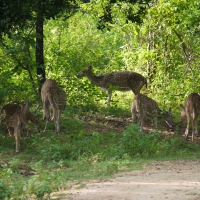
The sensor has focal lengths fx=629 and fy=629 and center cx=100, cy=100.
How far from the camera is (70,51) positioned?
68.5 feet

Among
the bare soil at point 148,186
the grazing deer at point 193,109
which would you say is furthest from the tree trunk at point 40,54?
the bare soil at point 148,186

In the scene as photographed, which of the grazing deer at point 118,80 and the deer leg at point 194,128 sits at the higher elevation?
the grazing deer at point 118,80

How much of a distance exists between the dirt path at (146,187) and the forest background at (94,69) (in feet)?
1.43

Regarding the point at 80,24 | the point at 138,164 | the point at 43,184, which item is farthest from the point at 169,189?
the point at 80,24

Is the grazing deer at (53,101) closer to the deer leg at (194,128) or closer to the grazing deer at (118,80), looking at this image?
the deer leg at (194,128)

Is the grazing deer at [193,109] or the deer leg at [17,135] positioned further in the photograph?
the grazing deer at [193,109]

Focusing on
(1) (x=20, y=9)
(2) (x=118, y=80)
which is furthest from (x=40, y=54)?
(1) (x=20, y=9)

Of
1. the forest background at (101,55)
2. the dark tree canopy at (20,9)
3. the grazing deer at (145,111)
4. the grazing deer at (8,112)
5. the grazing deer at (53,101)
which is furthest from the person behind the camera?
the forest background at (101,55)

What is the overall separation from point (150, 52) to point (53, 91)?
4.64 m

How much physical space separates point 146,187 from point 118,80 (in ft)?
40.3

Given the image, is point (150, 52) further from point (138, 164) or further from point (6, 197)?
point (6, 197)

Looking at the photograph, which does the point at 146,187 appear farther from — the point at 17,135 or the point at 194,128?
the point at 194,128

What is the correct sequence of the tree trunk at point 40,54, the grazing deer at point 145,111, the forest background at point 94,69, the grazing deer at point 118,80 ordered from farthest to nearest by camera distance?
the grazing deer at point 118,80 < the tree trunk at point 40,54 < the grazing deer at point 145,111 < the forest background at point 94,69

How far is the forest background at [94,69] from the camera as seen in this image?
39.3 ft
